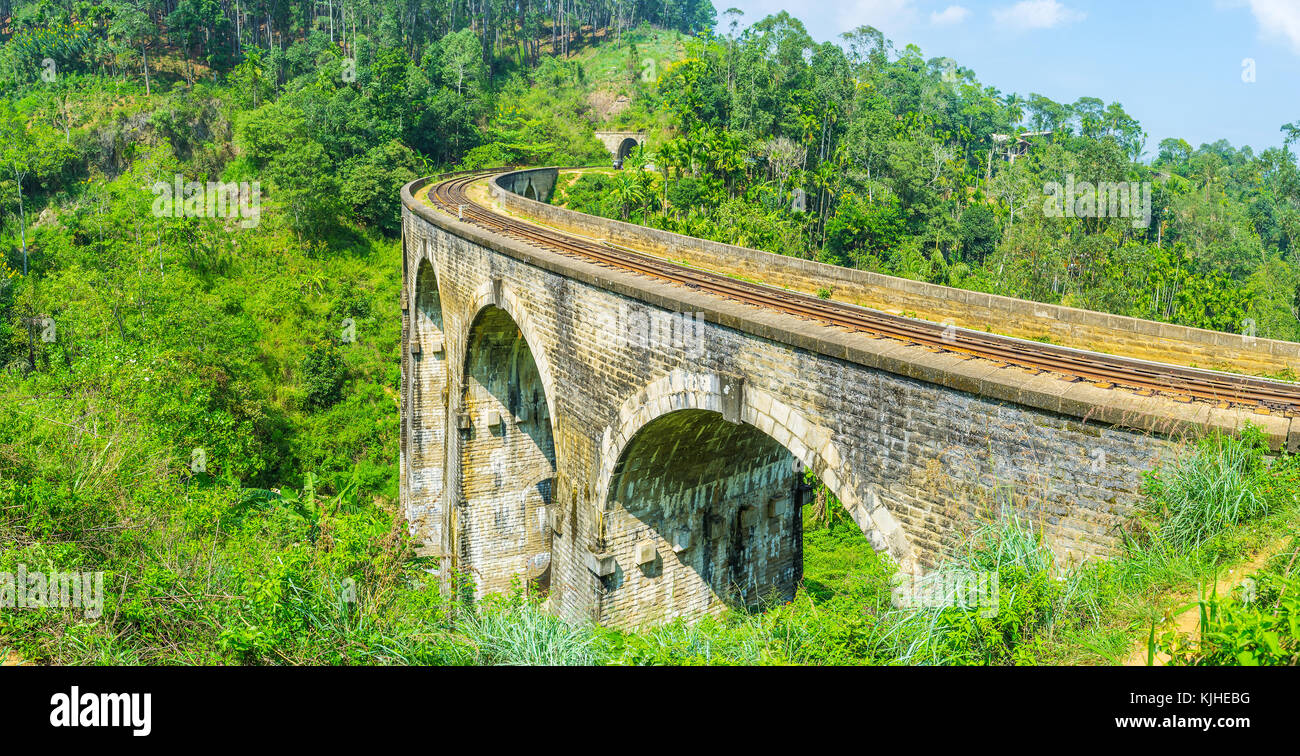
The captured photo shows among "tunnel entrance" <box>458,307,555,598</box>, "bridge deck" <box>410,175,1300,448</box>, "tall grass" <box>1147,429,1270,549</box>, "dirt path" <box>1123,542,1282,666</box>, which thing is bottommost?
"tunnel entrance" <box>458,307,555,598</box>

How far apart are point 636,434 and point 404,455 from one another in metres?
16.3

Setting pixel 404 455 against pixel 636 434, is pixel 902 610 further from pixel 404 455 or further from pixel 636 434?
pixel 404 455

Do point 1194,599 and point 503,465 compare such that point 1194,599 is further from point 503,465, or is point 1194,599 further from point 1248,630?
point 503,465

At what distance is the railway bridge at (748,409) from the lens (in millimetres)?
8656

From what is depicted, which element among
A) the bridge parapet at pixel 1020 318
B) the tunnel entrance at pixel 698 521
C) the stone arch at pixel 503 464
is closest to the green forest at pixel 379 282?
the tunnel entrance at pixel 698 521

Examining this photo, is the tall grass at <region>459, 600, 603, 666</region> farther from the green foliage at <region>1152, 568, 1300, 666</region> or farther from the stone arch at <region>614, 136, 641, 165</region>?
the stone arch at <region>614, 136, 641, 165</region>

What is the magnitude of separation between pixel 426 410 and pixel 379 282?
59.2ft

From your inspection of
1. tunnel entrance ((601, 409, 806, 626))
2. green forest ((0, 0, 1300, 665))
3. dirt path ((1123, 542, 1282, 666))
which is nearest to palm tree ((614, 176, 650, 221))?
green forest ((0, 0, 1300, 665))

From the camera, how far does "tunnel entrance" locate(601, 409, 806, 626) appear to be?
14586 mm

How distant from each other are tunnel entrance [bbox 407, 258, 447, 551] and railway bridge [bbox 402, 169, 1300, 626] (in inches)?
46.5

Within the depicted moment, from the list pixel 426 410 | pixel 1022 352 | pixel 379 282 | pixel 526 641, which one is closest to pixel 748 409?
pixel 1022 352

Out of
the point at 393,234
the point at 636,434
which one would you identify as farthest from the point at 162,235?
the point at 636,434

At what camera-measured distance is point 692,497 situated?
620 inches
